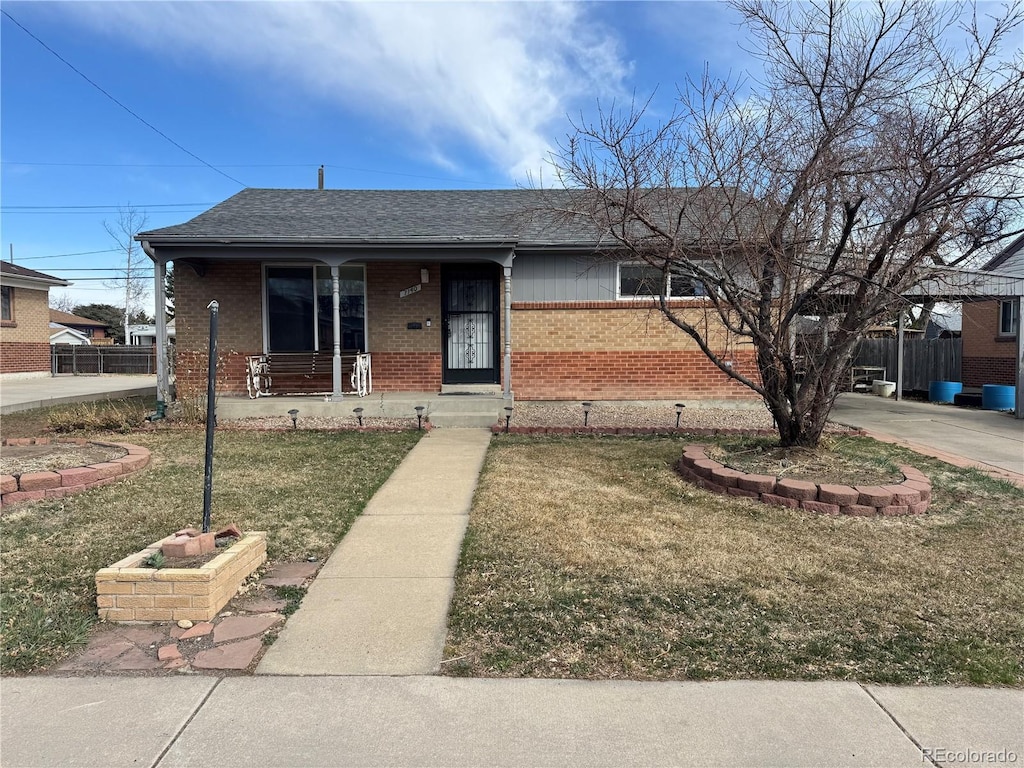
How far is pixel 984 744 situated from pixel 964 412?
1268cm

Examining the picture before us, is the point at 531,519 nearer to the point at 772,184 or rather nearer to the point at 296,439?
the point at 772,184

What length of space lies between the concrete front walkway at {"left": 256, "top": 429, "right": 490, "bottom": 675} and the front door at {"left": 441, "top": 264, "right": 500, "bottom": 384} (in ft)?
19.9

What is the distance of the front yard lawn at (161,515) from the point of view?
339 cm

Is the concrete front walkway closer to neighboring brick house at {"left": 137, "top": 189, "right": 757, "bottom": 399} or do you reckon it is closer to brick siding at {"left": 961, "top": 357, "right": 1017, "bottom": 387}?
neighboring brick house at {"left": 137, "top": 189, "right": 757, "bottom": 399}

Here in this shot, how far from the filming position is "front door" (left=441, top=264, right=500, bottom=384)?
1220cm

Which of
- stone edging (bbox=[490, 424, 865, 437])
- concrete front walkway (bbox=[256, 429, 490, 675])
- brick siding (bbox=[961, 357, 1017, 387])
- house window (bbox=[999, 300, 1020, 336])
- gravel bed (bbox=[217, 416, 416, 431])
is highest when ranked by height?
house window (bbox=[999, 300, 1020, 336])

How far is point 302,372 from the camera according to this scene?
11.8 m

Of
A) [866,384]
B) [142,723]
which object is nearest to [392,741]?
[142,723]

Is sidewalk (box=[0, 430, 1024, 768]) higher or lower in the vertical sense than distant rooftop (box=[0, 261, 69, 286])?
lower

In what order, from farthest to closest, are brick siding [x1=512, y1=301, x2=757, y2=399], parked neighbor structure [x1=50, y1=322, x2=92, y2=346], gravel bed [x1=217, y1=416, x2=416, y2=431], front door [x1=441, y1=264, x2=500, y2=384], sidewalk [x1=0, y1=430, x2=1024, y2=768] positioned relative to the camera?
1. parked neighbor structure [x1=50, y1=322, x2=92, y2=346]
2. front door [x1=441, y1=264, x2=500, y2=384]
3. brick siding [x1=512, y1=301, x2=757, y2=399]
4. gravel bed [x1=217, y1=416, x2=416, y2=431]
5. sidewalk [x1=0, y1=430, x2=1024, y2=768]

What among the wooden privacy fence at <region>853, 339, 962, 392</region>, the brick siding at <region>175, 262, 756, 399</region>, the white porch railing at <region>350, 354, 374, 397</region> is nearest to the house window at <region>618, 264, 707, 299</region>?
the brick siding at <region>175, 262, 756, 399</region>

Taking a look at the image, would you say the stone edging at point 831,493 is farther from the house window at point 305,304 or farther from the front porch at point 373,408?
the house window at point 305,304

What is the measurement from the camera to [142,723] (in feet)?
8.40

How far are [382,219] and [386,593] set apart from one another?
949cm
